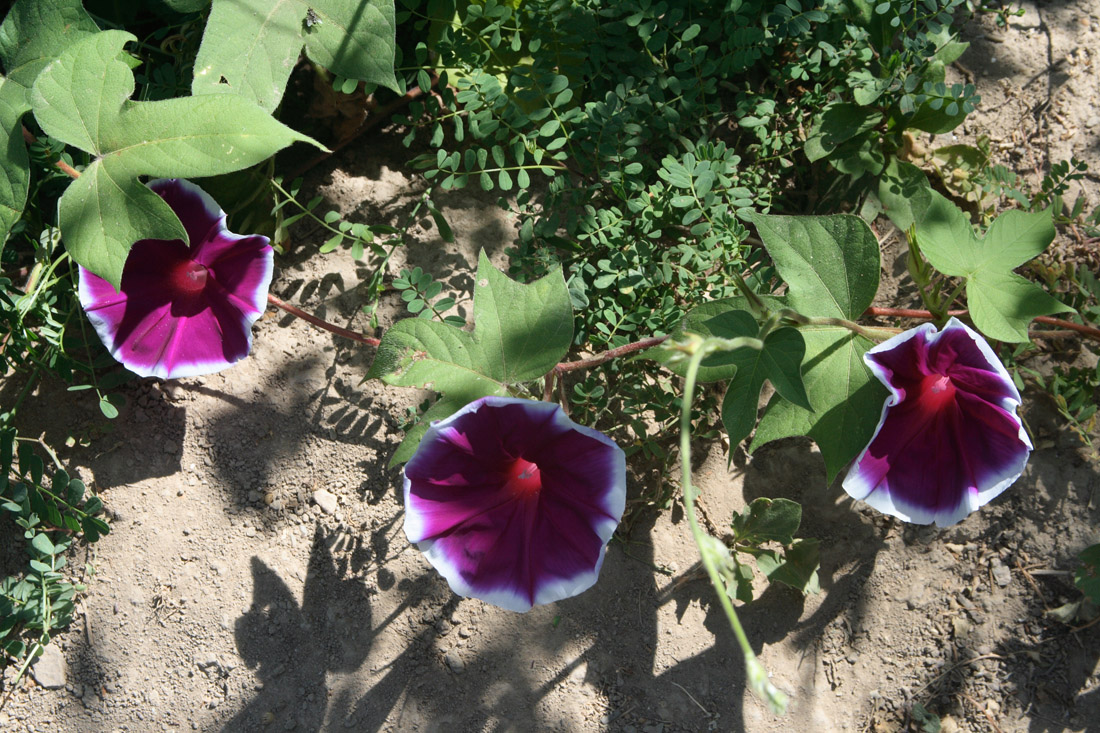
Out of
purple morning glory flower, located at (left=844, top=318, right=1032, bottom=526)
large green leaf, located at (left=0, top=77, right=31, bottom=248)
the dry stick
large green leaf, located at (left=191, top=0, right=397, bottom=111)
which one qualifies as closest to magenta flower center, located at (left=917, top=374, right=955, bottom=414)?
purple morning glory flower, located at (left=844, top=318, right=1032, bottom=526)

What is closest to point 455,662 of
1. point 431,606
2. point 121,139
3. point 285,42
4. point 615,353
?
point 431,606

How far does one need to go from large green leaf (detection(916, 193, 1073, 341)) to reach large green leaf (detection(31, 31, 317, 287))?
142 cm

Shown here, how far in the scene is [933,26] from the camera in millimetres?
2396

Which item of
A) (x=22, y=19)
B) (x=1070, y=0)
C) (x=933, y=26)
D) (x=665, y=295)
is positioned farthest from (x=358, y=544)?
(x=1070, y=0)

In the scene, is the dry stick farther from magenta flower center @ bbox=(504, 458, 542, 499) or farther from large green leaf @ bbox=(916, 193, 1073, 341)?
large green leaf @ bbox=(916, 193, 1073, 341)

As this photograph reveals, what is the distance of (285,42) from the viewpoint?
198cm

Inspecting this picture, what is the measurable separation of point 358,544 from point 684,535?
939 mm

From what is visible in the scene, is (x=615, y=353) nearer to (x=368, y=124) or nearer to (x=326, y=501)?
(x=326, y=501)

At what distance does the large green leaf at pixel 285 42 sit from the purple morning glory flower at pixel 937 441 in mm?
1319

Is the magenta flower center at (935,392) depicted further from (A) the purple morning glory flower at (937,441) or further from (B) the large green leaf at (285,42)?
(B) the large green leaf at (285,42)

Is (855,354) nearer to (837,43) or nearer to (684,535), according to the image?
(684,535)

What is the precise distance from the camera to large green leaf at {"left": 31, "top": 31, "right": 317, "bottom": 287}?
1702 millimetres

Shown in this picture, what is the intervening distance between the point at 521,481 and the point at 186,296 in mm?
996

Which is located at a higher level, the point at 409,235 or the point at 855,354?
the point at 855,354
